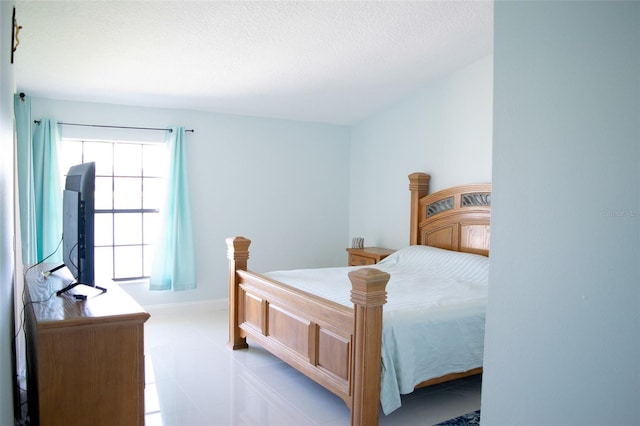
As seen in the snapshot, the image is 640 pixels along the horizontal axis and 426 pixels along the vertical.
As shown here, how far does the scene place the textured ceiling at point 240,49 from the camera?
3.08 m

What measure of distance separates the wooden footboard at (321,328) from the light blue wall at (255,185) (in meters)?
1.38

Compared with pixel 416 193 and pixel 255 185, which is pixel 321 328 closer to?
pixel 416 193

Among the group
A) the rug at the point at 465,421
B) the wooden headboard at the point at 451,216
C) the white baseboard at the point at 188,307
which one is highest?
the wooden headboard at the point at 451,216

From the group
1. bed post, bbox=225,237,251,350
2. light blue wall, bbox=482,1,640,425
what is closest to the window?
bed post, bbox=225,237,251,350

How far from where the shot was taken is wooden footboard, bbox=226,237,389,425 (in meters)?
2.42

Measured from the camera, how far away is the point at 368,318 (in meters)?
2.41

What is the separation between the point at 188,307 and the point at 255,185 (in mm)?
1615

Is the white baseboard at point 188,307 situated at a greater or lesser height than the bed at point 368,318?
lesser

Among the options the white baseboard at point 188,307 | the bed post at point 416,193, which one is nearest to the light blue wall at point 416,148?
the bed post at point 416,193

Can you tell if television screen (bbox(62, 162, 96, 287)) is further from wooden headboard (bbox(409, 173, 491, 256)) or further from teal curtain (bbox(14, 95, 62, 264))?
wooden headboard (bbox(409, 173, 491, 256))

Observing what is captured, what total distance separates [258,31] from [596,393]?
10.6 ft

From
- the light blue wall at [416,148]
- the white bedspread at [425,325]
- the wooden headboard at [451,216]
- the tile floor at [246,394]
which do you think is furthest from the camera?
the light blue wall at [416,148]

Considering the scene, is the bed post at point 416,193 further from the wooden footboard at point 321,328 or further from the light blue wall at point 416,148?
the wooden footboard at point 321,328

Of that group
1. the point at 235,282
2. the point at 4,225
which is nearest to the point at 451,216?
the point at 235,282
